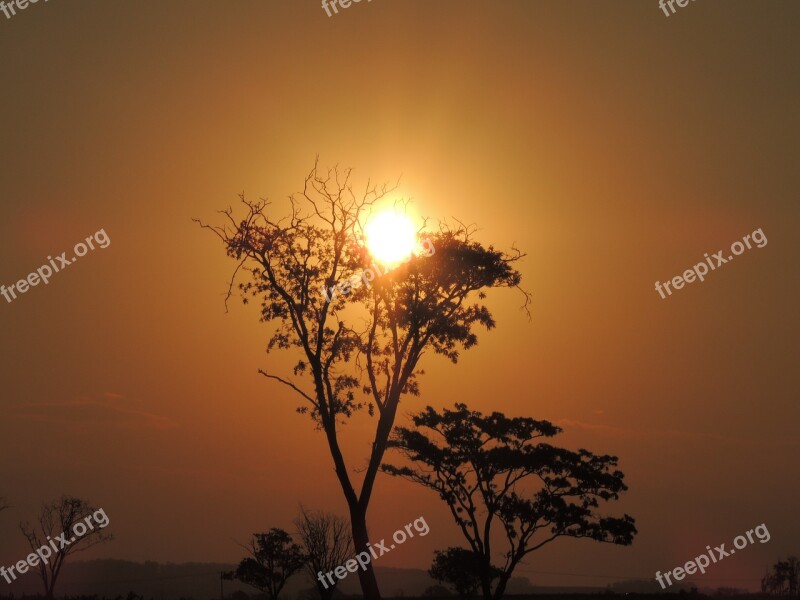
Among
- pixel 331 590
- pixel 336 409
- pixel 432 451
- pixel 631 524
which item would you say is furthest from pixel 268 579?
pixel 336 409

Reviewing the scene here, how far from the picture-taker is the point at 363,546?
35250mm

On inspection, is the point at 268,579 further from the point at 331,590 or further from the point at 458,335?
the point at 458,335

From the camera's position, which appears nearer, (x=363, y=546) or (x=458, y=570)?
(x=363, y=546)

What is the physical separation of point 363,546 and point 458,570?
30.9m

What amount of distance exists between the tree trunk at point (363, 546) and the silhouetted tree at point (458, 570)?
2651cm

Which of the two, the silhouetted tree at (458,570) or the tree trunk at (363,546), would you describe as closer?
the tree trunk at (363,546)

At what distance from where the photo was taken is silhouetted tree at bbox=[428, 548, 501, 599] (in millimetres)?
62688

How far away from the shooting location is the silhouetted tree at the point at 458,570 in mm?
62688

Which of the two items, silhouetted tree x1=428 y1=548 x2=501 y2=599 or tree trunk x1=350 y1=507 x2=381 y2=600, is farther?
silhouetted tree x1=428 y1=548 x2=501 y2=599

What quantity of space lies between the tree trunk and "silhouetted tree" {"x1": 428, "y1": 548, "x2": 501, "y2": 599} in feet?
87.0

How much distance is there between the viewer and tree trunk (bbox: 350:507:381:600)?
35344mm

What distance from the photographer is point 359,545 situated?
35.2 metres

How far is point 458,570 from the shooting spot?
6406cm

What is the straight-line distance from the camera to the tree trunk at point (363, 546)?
35344mm
